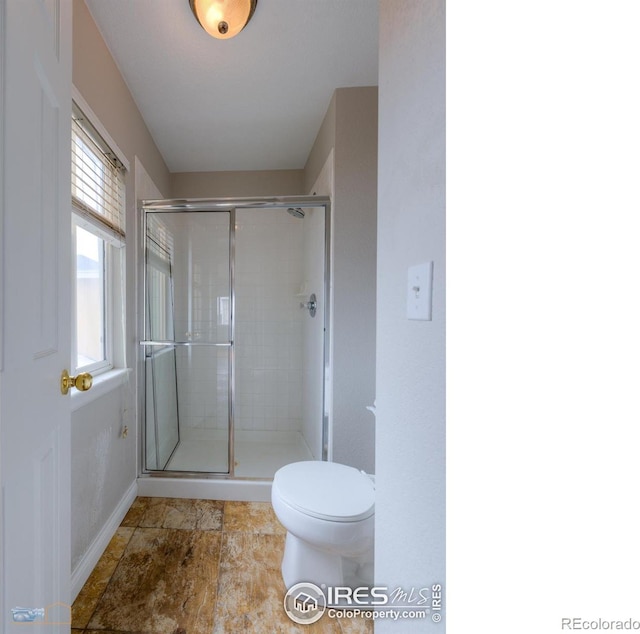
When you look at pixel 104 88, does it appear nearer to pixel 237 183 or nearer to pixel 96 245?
pixel 96 245

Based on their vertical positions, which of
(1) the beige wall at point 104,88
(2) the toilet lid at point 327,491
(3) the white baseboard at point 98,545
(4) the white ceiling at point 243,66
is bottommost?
(3) the white baseboard at point 98,545

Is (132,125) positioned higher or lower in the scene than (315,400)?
higher

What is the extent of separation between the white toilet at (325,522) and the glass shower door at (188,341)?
96 cm

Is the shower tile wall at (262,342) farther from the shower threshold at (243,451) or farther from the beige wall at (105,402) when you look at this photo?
the beige wall at (105,402)

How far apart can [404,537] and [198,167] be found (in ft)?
10.2

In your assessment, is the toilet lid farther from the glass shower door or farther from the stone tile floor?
the glass shower door

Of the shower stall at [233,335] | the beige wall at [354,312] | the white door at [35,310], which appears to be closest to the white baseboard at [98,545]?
the shower stall at [233,335]

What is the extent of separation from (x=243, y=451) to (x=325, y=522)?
1541 mm

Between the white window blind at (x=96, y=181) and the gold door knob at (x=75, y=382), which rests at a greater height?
the white window blind at (x=96, y=181)

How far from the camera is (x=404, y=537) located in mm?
697

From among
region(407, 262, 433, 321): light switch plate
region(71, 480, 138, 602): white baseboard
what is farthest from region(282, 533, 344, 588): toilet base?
region(407, 262, 433, 321): light switch plate

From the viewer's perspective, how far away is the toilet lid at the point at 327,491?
1174 mm
